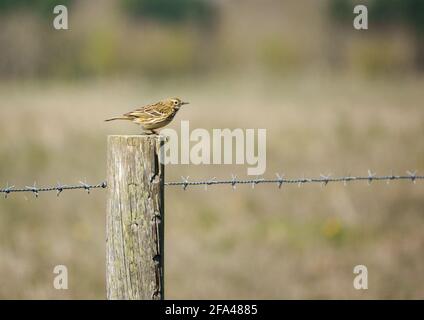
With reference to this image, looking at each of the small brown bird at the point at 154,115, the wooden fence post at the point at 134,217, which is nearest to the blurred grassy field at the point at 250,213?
the small brown bird at the point at 154,115

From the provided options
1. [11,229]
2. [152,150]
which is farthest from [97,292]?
[152,150]

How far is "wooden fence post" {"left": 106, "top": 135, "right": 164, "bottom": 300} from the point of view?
5055 mm

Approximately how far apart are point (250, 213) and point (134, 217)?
26.1ft

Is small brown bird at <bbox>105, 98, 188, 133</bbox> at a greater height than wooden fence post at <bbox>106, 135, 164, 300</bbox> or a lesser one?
greater

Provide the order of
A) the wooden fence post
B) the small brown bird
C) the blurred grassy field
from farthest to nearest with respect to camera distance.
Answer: the blurred grassy field → the small brown bird → the wooden fence post

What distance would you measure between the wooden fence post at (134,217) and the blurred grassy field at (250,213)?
415 cm

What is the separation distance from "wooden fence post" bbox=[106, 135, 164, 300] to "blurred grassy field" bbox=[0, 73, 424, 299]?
415 centimetres

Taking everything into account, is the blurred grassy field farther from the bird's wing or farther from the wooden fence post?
the wooden fence post

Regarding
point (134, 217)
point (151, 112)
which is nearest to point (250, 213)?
point (151, 112)

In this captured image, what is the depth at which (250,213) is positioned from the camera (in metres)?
12.9

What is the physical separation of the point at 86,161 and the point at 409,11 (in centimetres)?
2892

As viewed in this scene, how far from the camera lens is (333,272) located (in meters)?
10.3

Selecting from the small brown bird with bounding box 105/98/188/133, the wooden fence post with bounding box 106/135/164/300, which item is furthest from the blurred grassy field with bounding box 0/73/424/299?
the wooden fence post with bounding box 106/135/164/300

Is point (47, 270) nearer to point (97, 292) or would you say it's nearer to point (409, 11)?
point (97, 292)
